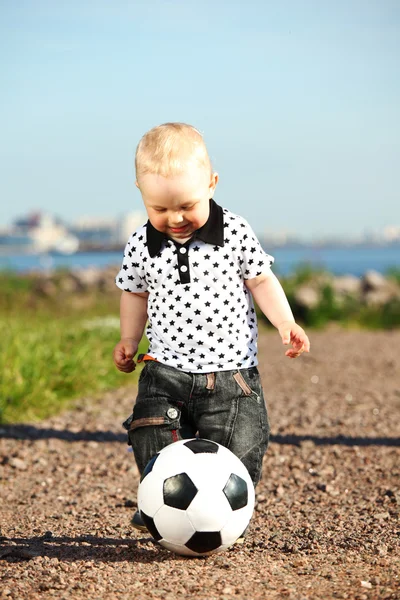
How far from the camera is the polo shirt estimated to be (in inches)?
128

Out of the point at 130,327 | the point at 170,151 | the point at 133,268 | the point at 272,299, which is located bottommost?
the point at 130,327

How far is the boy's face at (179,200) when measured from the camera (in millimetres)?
3053

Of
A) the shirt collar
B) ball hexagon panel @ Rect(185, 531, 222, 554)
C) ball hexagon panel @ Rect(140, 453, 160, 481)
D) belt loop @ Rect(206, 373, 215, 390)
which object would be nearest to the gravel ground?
ball hexagon panel @ Rect(185, 531, 222, 554)

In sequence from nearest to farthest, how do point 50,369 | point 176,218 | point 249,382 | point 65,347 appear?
point 176,218 < point 249,382 < point 50,369 < point 65,347

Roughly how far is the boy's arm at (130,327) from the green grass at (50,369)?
3215 mm

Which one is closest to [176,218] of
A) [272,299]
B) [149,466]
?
[272,299]

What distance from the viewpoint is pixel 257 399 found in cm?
336

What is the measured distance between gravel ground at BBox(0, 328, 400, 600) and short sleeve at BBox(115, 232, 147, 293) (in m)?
1.16

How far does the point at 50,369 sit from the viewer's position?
7.21m

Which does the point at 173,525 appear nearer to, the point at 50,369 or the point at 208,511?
the point at 208,511

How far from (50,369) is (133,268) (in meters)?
4.05

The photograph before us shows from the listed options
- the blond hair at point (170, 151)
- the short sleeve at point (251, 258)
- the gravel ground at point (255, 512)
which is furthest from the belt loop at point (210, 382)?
the blond hair at point (170, 151)

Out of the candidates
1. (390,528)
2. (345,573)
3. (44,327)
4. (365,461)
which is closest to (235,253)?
(345,573)

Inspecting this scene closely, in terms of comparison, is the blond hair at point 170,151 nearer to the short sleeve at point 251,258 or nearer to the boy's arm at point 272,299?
the short sleeve at point 251,258
